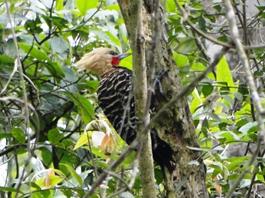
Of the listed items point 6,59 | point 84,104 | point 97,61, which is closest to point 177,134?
point 84,104

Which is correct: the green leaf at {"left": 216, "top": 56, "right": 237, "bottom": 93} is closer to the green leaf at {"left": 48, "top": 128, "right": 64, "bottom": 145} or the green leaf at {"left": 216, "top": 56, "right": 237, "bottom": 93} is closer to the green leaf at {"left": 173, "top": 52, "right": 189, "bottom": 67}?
the green leaf at {"left": 173, "top": 52, "right": 189, "bottom": 67}

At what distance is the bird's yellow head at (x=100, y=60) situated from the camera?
3112 millimetres

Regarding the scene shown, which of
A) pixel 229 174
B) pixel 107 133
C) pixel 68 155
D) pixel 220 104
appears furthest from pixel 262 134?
pixel 68 155

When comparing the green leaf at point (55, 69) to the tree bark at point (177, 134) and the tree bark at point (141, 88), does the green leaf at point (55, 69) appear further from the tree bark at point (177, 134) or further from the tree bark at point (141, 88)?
the tree bark at point (141, 88)

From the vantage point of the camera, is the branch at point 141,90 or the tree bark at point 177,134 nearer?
the branch at point 141,90

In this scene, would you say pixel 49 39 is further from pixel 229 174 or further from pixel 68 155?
pixel 229 174

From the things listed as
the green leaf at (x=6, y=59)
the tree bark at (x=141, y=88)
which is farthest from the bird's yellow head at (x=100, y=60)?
the tree bark at (x=141, y=88)

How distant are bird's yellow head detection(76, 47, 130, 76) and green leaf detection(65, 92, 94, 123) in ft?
1.80

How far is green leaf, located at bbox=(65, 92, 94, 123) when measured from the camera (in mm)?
2521

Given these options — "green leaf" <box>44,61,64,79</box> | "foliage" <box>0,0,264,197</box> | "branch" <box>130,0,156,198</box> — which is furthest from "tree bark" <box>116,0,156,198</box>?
"green leaf" <box>44,61,64,79</box>

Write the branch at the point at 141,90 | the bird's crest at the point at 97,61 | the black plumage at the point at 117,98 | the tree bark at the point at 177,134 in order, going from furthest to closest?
1. the bird's crest at the point at 97,61
2. the black plumage at the point at 117,98
3. the tree bark at the point at 177,134
4. the branch at the point at 141,90

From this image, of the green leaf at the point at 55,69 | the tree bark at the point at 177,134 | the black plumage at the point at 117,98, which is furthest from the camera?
the black plumage at the point at 117,98

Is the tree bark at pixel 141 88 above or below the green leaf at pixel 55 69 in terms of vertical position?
below

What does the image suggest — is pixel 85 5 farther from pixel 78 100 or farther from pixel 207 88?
pixel 207 88
